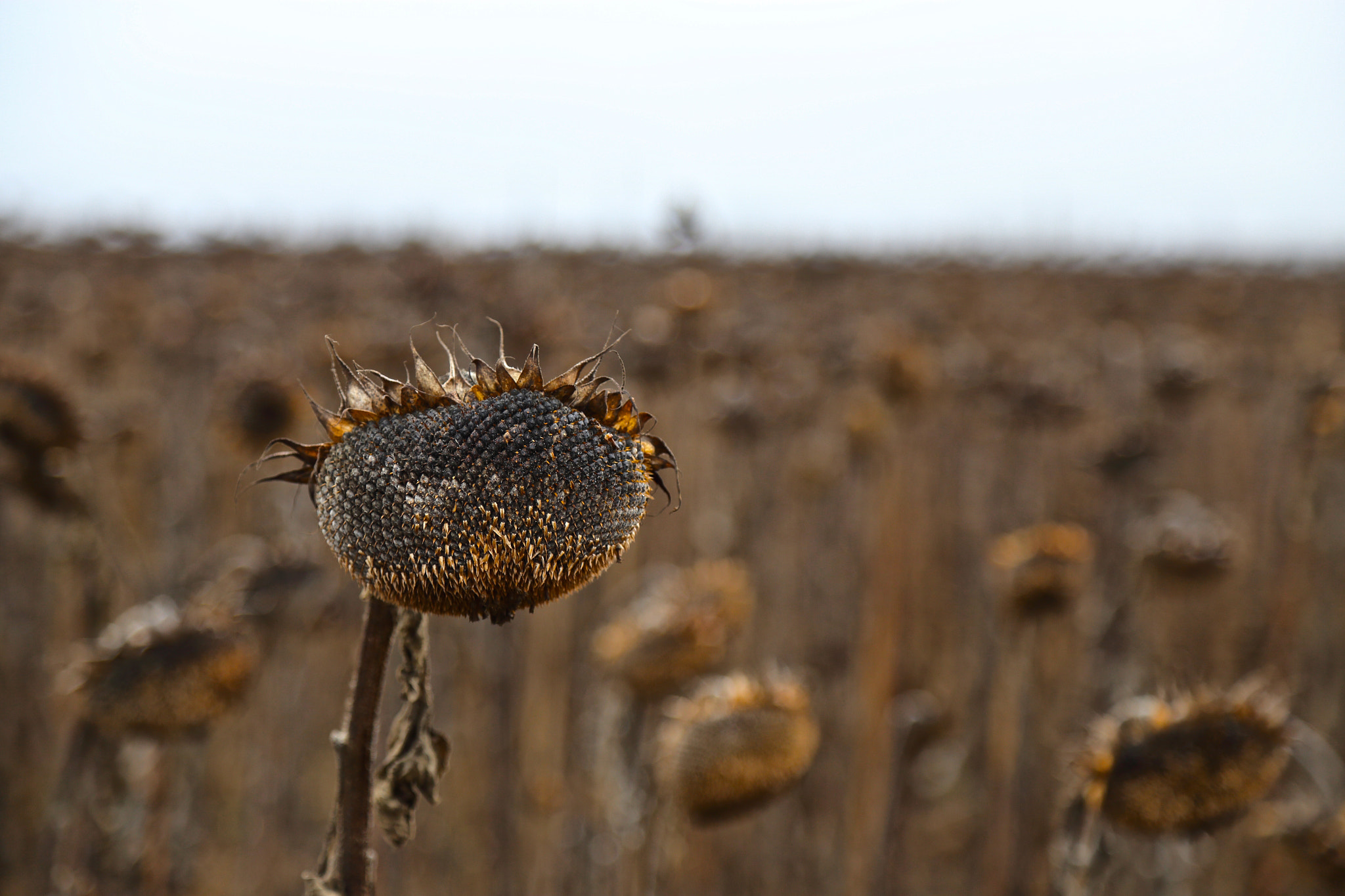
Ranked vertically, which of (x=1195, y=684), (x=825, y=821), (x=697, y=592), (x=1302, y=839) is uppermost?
(x=697, y=592)

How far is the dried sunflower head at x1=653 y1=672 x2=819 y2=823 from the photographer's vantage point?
2.38m

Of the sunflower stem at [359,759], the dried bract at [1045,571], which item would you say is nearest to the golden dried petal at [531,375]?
the sunflower stem at [359,759]

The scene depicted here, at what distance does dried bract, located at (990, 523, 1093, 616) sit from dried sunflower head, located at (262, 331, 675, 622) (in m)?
3.01

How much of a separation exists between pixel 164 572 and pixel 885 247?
1458 inches

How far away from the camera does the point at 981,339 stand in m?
10.1

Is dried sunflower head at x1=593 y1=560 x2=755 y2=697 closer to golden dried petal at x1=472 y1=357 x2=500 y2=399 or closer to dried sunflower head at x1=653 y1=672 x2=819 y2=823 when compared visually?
dried sunflower head at x1=653 y1=672 x2=819 y2=823

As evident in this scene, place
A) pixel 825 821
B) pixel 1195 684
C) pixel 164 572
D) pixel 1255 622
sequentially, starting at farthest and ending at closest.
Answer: pixel 1255 622 < pixel 825 821 < pixel 164 572 < pixel 1195 684

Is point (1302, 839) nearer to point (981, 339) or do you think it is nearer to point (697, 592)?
point (697, 592)

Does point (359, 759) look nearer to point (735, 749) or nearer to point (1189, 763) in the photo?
point (735, 749)

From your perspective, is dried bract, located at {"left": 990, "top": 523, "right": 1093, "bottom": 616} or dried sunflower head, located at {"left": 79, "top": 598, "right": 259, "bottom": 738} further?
dried bract, located at {"left": 990, "top": 523, "right": 1093, "bottom": 616}

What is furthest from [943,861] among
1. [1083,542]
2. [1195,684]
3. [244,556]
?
[244,556]

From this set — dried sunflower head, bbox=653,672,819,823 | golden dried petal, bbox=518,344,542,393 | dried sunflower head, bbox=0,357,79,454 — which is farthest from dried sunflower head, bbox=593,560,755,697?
dried sunflower head, bbox=0,357,79,454

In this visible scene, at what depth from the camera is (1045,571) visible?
12.0 feet

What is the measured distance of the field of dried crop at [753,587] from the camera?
10.6 feet
